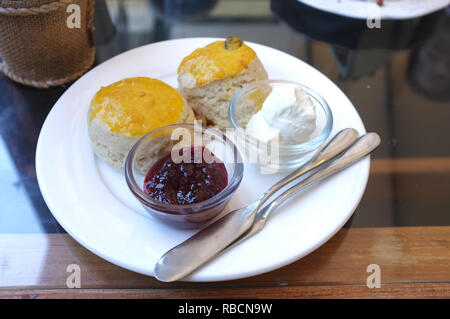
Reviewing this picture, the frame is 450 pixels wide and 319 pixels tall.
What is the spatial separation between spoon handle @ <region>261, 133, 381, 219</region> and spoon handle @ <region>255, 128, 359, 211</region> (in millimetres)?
26

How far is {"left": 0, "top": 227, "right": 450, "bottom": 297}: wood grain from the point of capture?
56.6 inches

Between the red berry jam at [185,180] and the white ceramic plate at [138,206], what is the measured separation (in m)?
0.13

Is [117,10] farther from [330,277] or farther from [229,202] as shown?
[330,277]

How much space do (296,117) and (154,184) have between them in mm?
606

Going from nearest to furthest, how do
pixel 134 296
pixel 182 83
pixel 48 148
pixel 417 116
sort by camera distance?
1. pixel 134 296
2. pixel 48 148
3. pixel 182 83
4. pixel 417 116

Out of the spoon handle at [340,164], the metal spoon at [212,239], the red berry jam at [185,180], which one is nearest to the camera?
the metal spoon at [212,239]

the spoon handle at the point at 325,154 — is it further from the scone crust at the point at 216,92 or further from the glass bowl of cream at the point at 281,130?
the scone crust at the point at 216,92

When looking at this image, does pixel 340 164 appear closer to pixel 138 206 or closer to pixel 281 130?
pixel 281 130

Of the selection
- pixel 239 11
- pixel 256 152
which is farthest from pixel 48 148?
pixel 239 11

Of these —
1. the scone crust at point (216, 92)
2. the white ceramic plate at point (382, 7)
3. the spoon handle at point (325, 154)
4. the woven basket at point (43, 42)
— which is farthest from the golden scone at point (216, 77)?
the white ceramic plate at point (382, 7)

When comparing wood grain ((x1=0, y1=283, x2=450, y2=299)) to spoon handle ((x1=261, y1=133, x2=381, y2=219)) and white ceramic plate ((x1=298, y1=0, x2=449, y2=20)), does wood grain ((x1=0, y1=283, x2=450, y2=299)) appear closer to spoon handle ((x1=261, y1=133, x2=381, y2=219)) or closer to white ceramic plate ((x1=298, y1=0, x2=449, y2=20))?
spoon handle ((x1=261, y1=133, x2=381, y2=219))

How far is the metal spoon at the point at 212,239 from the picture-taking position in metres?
1.30

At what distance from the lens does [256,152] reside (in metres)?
1.66

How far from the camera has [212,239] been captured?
4.55 feet
